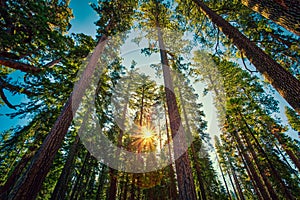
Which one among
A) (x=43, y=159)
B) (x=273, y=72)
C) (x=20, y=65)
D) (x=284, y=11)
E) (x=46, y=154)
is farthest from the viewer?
(x=20, y=65)

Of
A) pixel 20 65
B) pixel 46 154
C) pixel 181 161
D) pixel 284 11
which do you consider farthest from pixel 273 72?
pixel 20 65

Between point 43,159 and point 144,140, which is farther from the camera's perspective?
point 144,140

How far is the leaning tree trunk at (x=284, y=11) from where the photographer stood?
9.90ft

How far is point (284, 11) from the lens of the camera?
319 centimetres

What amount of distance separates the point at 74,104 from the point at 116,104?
27.6 feet

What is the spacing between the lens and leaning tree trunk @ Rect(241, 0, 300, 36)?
3016 millimetres

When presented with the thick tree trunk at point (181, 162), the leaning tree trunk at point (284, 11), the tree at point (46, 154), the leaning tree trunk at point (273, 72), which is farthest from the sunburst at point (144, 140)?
the leaning tree trunk at point (284, 11)

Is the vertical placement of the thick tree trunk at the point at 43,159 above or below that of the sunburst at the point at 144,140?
below

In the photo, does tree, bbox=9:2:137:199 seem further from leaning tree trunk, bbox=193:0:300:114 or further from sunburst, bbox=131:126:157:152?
sunburst, bbox=131:126:157:152

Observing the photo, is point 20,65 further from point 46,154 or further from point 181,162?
point 181,162

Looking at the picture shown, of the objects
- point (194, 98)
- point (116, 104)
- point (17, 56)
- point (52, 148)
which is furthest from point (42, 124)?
point (194, 98)

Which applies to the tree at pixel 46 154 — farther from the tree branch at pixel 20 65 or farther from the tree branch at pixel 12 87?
the tree branch at pixel 12 87

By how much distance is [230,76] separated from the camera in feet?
40.7

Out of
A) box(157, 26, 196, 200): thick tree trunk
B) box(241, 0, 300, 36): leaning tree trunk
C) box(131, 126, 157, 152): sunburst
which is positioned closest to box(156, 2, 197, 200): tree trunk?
box(157, 26, 196, 200): thick tree trunk
